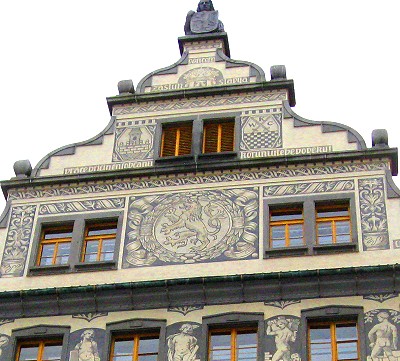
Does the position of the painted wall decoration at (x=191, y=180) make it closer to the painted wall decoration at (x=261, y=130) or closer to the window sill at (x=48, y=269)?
the painted wall decoration at (x=261, y=130)

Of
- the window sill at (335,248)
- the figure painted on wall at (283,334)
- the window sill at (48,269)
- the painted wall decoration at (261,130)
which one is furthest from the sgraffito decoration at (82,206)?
the figure painted on wall at (283,334)

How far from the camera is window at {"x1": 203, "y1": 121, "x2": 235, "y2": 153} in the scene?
2566 cm

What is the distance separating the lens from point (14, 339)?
22.5 meters

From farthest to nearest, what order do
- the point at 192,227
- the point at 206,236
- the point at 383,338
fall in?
the point at 192,227 → the point at 206,236 → the point at 383,338

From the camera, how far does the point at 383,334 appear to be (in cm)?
2112

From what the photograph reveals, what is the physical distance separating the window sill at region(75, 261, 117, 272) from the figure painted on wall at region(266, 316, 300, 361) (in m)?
3.72

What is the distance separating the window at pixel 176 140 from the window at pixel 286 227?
9.86 feet

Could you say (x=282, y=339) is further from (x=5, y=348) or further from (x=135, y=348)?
(x=5, y=348)

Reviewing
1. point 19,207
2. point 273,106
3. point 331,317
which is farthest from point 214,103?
point 331,317

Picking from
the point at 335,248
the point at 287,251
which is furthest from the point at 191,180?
the point at 335,248

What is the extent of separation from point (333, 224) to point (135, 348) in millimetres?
4971

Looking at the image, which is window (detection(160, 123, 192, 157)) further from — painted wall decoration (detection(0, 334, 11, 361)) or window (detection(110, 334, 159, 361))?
painted wall decoration (detection(0, 334, 11, 361))

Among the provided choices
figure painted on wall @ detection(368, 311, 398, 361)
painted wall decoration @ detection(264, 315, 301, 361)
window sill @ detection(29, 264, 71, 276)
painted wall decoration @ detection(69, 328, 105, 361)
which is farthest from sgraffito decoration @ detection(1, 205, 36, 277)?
figure painted on wall @ detection(368, 311, 398, 361)

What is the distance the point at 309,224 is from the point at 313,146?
235cm
